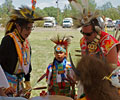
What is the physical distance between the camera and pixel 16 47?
2.95m

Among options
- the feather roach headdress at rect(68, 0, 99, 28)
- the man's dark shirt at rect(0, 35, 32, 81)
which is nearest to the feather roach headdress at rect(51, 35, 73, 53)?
the feather roach headdress at rect(68, 0, 99, 28)

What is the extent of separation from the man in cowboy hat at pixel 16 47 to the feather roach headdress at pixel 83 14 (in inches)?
23.1

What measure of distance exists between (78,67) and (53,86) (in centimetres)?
174

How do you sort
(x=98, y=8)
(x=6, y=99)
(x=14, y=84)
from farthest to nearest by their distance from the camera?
1. (x=98, y=8)
2. (x=14, y=84)
3. (x=6, y=99)

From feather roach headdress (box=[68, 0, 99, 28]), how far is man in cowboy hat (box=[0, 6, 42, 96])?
1.92ft

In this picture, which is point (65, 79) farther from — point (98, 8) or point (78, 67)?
point (78, 67)

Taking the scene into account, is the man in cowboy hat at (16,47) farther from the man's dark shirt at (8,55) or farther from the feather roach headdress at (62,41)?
the feather roach headdress at (62,41)

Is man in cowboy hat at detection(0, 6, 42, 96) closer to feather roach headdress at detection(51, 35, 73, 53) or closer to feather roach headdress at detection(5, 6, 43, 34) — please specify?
feather roach headdress at detection(5, 6, 43, 34)

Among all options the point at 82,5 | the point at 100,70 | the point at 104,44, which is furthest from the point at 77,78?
the point at 82,5

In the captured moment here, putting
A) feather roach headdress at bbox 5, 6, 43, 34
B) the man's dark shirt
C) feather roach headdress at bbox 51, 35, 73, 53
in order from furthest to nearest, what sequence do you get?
feather roach headdress at bbox 51, 35, 73, 53
feather roach headdress at bbox 5, 6, 43, 34
the man's dark shirt

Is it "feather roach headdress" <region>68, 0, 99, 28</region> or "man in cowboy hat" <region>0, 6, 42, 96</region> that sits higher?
"feather roach headdress" <region>68, 0, 99, 28</region>

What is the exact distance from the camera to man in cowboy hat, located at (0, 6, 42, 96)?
2.86 m

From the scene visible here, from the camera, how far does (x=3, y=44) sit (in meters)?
2.85

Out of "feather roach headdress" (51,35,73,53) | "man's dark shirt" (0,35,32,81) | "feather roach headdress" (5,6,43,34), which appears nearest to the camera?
"man's dark shirt" (0,35,32,81)
